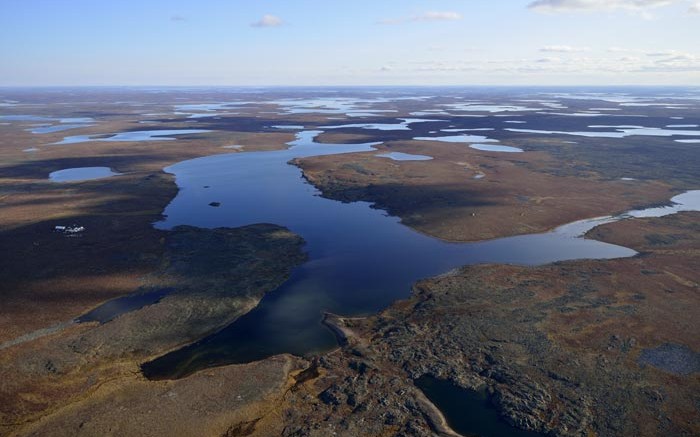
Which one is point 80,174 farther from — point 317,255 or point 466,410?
point 466,410

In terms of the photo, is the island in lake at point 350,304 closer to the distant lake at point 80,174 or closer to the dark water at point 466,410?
the dark water at point 466,410

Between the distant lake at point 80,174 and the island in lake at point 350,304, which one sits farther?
the distant lake at point 80,174

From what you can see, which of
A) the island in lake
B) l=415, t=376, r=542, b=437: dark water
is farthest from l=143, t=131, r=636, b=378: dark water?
l=415, t=376, r=542, b=437: dark water

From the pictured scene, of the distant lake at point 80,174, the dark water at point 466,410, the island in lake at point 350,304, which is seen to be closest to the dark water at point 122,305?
the island in lake at point 350,304

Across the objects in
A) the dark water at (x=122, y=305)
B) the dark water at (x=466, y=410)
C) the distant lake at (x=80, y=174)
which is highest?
the distant lake at (x=80, y=174)

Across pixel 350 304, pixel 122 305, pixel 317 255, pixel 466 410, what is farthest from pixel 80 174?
pixel 466 410

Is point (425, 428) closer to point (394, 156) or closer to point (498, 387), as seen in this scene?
point (498, 387)
